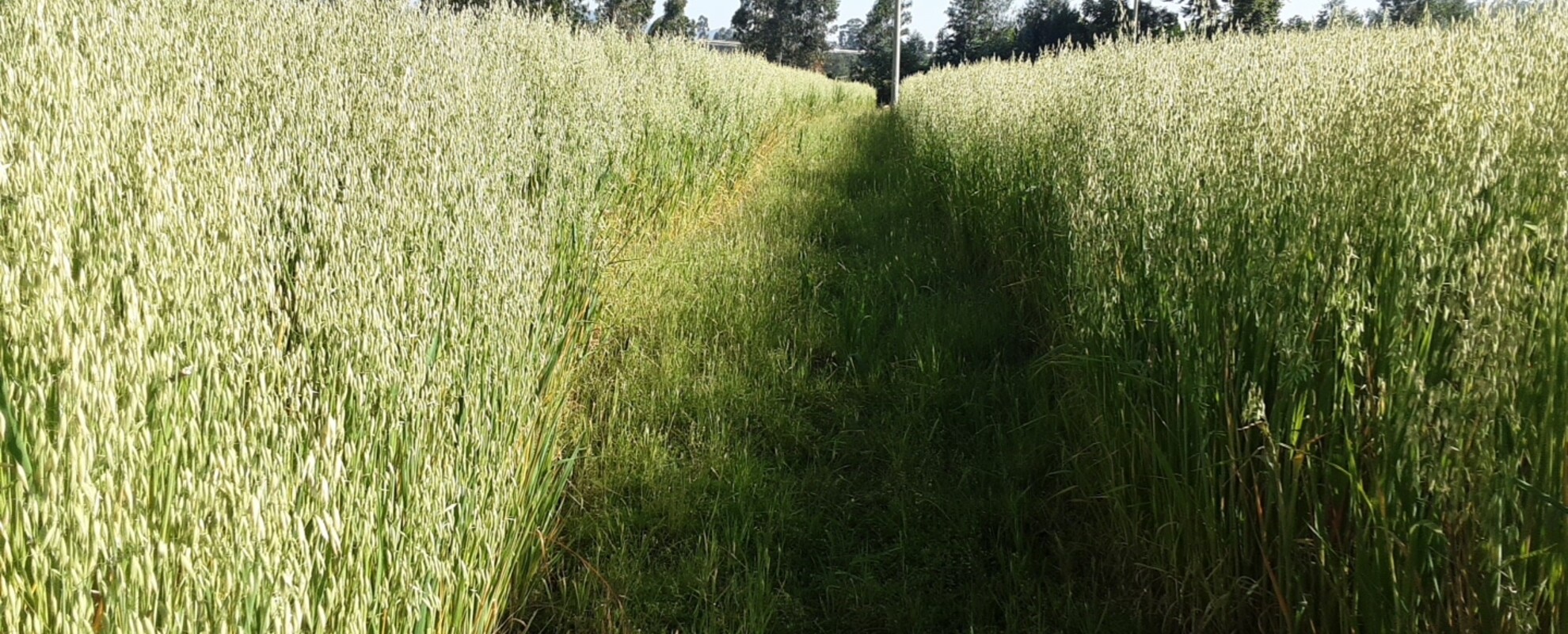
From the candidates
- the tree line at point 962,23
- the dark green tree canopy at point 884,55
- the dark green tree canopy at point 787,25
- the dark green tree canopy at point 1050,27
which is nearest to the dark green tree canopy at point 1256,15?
the tree line at point 962,23

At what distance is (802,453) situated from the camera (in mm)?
3473

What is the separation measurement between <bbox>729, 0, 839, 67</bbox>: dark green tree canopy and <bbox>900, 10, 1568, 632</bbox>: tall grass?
66.0 metres

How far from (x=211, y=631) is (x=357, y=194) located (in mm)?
1262

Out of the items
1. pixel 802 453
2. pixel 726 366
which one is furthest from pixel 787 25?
pixel 802 453

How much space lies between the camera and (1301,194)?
223 cm

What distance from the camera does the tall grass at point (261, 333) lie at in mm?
1004

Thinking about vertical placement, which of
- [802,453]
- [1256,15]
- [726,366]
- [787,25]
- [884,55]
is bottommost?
[802,453]

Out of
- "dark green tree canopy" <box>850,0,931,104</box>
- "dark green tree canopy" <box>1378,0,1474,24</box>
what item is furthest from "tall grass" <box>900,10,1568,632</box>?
"dark green tree canopy" <box>850,0,931,104</box>

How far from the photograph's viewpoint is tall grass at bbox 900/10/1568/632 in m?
1.48

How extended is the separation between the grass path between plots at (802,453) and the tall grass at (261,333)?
339mm

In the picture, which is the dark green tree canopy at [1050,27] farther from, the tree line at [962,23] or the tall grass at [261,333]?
the tall grass at [261,333]

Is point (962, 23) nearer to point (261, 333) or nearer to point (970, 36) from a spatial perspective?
point (970, 36)

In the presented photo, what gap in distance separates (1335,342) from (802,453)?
6.70ft

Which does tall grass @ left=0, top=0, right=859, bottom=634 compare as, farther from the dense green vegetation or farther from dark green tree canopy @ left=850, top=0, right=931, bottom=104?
dark green tree canopy @ left=850, top=0, right=931, bottom=104
